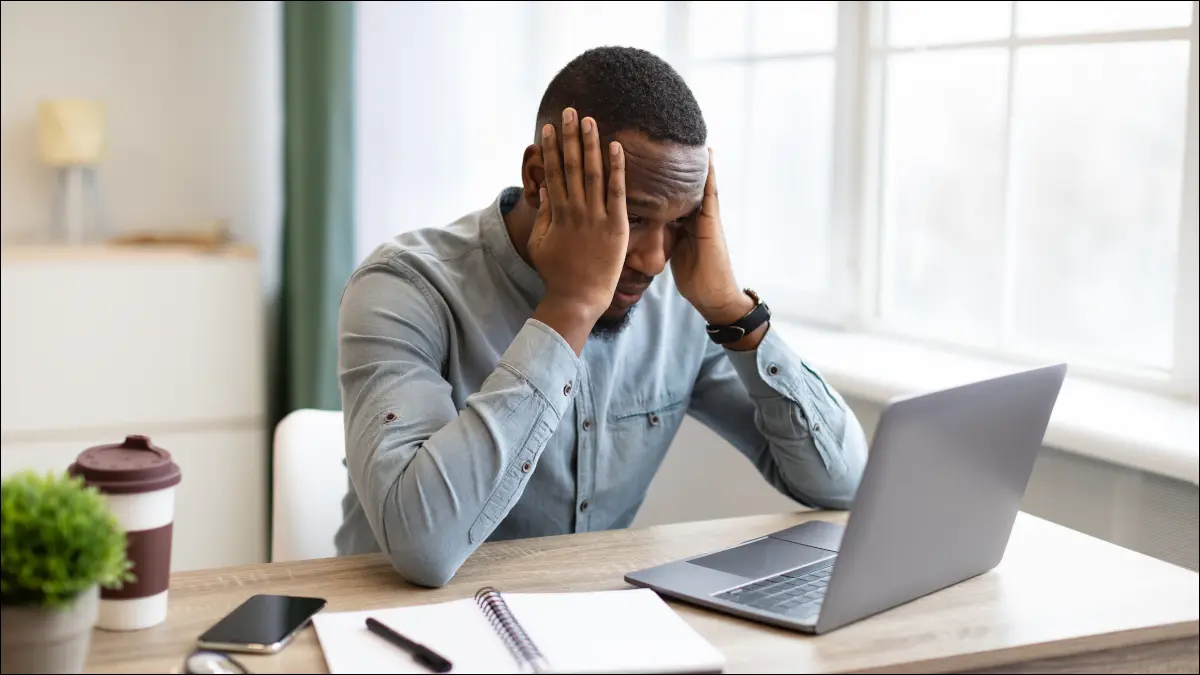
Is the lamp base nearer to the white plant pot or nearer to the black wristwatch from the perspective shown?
the black wristwatch

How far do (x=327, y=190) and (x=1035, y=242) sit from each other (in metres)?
1.63

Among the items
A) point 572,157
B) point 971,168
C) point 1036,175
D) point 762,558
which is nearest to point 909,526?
point 762,558

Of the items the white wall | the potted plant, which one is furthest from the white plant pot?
the white wall

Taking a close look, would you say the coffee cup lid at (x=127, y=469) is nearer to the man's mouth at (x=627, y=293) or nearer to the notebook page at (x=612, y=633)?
the notebook page at (x=612, y=633)

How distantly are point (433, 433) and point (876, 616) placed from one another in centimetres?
51

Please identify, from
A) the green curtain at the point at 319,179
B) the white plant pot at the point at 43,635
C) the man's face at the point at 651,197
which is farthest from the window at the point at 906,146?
the white plant pot at the point at 43,635

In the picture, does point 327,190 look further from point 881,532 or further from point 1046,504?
point 881,532

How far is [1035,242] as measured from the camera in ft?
8.50

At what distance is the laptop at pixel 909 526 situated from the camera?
1227 mm

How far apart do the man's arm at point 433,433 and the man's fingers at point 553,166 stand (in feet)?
0.60

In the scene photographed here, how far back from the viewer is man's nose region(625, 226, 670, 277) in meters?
1.64

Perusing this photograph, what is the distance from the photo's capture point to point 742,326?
68.2 inches

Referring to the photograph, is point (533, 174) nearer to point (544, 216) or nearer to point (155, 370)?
point (544, 216)

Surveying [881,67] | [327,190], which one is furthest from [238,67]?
[881,67]
